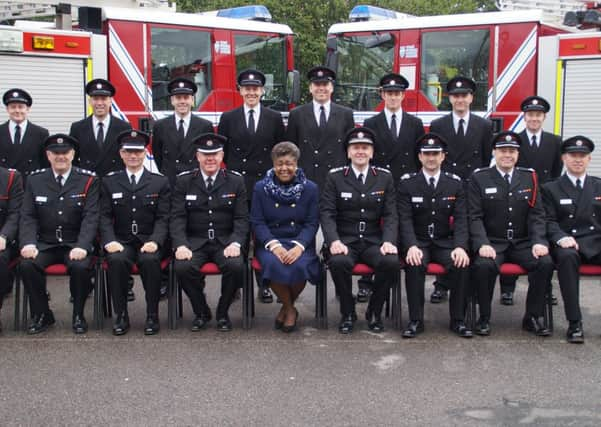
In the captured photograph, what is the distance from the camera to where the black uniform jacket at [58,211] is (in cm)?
578

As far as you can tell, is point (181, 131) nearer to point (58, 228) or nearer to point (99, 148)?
point (99, 148)

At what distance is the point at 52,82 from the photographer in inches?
311

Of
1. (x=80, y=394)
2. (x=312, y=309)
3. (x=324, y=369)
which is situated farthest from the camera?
(x=312, y=309)

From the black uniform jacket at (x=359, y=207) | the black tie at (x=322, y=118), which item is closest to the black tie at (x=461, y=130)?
the black uniform jacket at (x=359, y=207)

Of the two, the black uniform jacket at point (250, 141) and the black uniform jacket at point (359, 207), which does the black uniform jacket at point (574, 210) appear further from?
the black uniform jacket at point (250, 141)

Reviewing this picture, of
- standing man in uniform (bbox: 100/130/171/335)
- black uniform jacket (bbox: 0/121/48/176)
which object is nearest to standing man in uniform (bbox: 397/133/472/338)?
standing man in uniform (bbox: 100/130/171/335)

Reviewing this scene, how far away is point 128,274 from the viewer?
564 cm

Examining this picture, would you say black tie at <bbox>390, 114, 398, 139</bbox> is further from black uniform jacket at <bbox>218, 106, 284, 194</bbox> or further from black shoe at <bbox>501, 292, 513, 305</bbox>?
black shoe at <bbox>501, 292, 513, 305</bbox>

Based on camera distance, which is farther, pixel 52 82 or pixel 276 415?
pixel 52 82

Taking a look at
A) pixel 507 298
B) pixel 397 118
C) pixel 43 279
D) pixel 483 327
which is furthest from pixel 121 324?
pixel 507 298

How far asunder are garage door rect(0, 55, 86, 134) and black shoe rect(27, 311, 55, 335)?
2732mm

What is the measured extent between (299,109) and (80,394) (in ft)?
10.7

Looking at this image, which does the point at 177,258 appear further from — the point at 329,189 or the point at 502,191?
the point at 502,191

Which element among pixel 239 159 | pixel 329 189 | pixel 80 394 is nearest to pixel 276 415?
pixel 80 394
